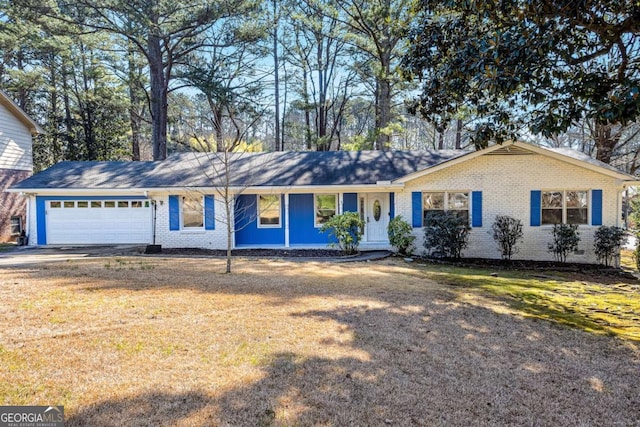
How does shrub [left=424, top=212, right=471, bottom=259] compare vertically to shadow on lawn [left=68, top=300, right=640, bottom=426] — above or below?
above

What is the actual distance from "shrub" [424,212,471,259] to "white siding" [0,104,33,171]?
62.5ft

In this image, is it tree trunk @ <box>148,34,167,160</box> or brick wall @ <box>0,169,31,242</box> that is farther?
tree trunk @ <box>148,34,167,160</box>

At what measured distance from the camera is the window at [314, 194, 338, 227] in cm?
1459

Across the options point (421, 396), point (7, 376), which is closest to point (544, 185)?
point (421, 396)

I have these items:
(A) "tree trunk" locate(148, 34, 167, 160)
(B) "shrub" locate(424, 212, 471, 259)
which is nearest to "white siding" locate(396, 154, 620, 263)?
(B) "shrub" locate(424, 212, 471, 259)

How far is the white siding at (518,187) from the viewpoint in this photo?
12.7 meters

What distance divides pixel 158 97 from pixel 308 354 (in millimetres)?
22057

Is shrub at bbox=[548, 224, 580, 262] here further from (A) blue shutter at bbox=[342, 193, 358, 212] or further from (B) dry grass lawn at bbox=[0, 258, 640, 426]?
(A) blue shutter at bbox=[342, 193, 358, 212]

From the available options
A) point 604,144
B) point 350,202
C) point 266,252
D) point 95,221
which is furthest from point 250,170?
point 604,144

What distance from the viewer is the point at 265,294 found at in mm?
6816

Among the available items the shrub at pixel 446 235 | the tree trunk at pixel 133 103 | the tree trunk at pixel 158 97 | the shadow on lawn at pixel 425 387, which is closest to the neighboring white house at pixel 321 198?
the shrub at pixel 446 235

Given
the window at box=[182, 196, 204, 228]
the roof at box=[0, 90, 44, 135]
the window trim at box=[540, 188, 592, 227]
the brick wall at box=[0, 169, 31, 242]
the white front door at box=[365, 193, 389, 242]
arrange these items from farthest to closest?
the brick wall at box=[0, 169, 31, 242] → the roof at box=[0, 90, 44, 135] → the white front door at box=[365, 193, 389, 242] → the window at box=[182, 196, 204, 228] → the window trim at box=[540, 188, 592, 227]

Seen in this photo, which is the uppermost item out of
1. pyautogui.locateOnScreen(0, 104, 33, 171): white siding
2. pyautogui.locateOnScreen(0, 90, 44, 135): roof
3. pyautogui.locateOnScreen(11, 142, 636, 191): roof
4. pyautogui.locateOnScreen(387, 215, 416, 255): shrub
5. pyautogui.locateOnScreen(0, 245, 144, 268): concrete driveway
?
pyautogui.locateOnScreen(0, 90, 44, 135): roof

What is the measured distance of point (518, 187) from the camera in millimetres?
13062
